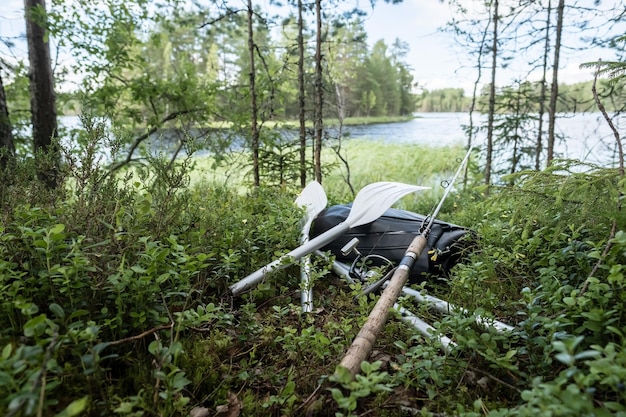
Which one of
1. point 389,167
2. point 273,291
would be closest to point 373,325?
point 273,291

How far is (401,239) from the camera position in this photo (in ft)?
9.95

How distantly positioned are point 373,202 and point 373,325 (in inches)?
74.6

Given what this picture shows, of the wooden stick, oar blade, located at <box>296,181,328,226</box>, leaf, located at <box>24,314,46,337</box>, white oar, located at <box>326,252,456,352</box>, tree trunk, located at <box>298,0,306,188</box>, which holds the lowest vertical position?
white oar, located at <box>326,252,456,352</box>

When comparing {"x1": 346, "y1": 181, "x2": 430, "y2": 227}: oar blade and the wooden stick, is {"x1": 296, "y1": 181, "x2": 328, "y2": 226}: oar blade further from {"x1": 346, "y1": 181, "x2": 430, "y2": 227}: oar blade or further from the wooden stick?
the wooden stick

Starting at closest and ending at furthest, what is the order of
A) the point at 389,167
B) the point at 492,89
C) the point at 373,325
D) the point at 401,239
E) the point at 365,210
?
the point at 373,325 < the point at 401,239 < the point at 365,210 < the point at 492,89 < the point at 389,167

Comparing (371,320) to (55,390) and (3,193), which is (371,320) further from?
(3,193)

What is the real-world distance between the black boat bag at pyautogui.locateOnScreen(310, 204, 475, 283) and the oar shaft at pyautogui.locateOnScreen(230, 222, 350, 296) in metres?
0.19

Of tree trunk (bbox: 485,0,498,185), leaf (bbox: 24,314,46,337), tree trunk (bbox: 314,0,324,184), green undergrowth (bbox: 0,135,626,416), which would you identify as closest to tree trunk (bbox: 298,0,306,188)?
tree trunk (bbox: 314,0,324,184)

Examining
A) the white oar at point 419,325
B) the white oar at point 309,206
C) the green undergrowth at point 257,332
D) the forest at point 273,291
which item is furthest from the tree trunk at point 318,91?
the green undergrowth at point 257,332

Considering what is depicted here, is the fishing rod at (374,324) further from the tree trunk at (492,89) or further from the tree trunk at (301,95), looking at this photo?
the tree trunk at (492,89)

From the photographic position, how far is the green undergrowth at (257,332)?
1.10 meters

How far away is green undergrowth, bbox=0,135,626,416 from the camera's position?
3.61 feet

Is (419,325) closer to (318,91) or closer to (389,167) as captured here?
(318,91)

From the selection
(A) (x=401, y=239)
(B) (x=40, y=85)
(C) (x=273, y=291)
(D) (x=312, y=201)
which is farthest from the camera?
(B) (x=40, y=85)
